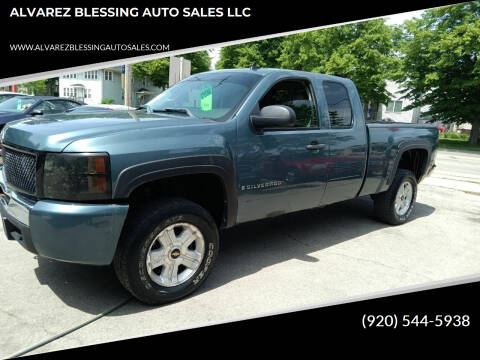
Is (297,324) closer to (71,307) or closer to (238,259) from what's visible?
(238,259)

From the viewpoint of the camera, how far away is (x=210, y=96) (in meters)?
3.81

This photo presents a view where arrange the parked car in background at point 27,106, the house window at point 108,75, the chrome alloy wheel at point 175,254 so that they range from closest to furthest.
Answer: the chrome alloy wheel at point 175,254, the parked car in background at point 27,106, the house window at point 108,75

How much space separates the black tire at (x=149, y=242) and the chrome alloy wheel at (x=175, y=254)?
4cm

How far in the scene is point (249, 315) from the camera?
2.96m

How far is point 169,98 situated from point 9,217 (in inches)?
76.4

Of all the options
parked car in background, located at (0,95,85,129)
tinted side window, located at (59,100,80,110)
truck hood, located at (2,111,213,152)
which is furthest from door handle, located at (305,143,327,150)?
tinted side window, located at (59,100,80,110)

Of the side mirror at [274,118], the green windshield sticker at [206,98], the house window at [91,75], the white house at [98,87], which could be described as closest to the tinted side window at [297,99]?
the side mirror at [274,118]

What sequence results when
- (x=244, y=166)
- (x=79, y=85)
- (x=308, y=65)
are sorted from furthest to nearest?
(x=79, y=85)
(x=308, y=65)
(x=244, y=166)

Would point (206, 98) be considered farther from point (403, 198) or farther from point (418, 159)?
point (418, 159)

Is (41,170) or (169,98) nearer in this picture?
(41,170)

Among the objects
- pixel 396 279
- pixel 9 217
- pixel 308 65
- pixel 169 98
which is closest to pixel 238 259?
pixel 396 279

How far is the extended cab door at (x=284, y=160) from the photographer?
3.43 metres

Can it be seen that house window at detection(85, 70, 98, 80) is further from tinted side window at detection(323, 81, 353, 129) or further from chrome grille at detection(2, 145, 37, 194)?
chrome grille at detection(2, 145, 37, 194)

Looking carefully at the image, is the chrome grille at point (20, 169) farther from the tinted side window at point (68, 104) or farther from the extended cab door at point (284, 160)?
the tinted side window at point (68, 104)
